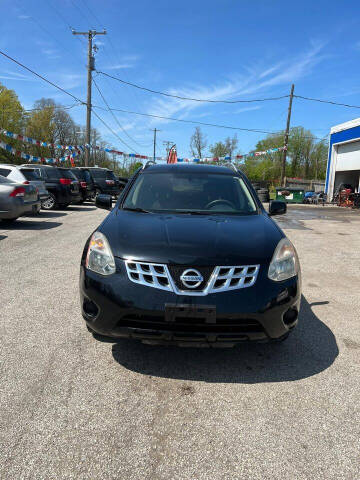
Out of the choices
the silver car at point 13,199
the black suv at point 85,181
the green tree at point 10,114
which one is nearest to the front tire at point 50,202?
the black suv at point 85,181

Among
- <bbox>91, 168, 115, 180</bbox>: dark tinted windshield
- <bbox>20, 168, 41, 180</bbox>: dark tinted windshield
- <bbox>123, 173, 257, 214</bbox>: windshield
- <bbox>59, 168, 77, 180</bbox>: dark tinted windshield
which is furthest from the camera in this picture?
<bbox>91, 168, 115, 180</bbox>: dark tinted windshield

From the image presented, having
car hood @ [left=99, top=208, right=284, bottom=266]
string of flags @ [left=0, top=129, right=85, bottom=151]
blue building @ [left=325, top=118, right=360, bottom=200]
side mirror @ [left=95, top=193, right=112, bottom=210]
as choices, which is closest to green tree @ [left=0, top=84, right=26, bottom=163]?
string of flags @ [left=0, top=129, right=85, bottom=151]

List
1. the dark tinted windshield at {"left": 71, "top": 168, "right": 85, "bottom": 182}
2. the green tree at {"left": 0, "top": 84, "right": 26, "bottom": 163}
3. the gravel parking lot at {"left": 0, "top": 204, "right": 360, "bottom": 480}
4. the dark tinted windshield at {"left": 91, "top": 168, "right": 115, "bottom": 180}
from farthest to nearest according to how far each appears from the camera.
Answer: the green tree at {"left": 0, "top": 84, "right": 26, "bottom": 163} < the dark tinted windshield at {"left": 91, "top": 168, "right": 115, "bottom": 180} < the dark tinted windshield at {"left": 71, "top": 168, "right": 85, "bottom": 182} < the gravel parking lot at {"left": 0, "top": 204, "right": 360, "bottom": 480}

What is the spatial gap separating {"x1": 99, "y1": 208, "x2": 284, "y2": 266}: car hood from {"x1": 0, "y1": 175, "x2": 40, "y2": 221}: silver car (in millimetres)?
6621

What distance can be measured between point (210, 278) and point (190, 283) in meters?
0.14

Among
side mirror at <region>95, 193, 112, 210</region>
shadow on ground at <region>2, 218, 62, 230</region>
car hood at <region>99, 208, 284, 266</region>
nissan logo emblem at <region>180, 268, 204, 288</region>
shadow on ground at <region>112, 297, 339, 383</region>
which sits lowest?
shadow on ground at <region>112, 297, 339, 383</region>

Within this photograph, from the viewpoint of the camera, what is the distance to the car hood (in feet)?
7.61

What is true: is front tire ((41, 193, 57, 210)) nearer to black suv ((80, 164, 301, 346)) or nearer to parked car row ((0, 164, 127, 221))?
parked car row ((0, 164, 127, 221))

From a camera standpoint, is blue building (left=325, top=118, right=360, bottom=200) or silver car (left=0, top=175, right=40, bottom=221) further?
blue building (left=325, top=118, right=360, bottom=200)

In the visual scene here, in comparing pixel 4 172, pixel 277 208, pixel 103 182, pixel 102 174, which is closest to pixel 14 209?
pixel 4 172

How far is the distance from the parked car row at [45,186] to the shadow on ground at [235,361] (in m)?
3.12

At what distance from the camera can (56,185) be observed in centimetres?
1328

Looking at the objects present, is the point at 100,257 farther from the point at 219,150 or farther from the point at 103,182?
the point at 219,150

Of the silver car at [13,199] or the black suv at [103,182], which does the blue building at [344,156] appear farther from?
the silver car at [13,199]
